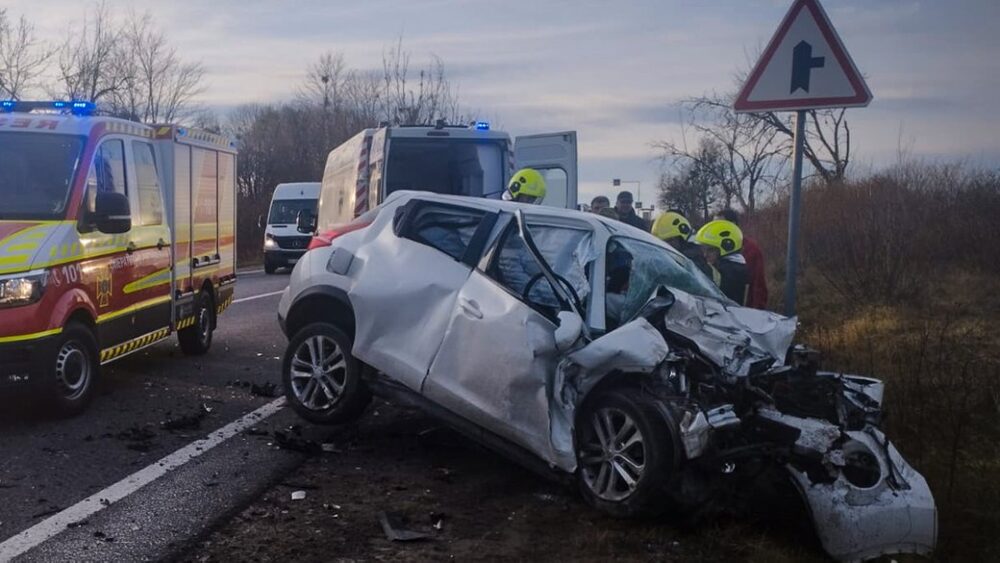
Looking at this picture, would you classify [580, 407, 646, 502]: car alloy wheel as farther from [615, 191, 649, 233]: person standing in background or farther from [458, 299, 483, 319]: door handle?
[615, 191, 649, 233]: person standing in background

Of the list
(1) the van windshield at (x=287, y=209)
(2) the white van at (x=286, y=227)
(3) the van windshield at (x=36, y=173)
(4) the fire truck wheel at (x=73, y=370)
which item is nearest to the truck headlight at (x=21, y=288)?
(4) the fire truck wheel at (x=73, y=370)

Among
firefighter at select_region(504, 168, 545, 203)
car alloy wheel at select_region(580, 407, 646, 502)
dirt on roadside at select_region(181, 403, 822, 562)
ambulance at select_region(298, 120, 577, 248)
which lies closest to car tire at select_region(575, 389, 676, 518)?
car alloy wheel at select_region(580, 407, 646, 502)

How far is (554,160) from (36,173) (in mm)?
7107

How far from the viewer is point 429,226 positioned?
681 cm

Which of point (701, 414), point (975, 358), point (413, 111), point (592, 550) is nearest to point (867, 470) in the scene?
point (701, 414)

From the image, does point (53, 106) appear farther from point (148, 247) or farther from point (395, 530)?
point (395, 530)

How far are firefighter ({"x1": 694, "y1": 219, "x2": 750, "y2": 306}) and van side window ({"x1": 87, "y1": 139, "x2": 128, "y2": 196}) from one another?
16.8ft

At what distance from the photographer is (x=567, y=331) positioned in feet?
18.2

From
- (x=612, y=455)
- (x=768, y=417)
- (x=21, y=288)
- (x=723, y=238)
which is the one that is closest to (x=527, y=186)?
(x=723, y=238)

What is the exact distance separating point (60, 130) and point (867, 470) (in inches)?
263

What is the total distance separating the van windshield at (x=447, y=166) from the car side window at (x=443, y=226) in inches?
189

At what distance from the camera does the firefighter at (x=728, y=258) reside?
8562mm

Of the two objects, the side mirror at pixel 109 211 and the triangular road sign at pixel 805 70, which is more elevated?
the triangular road sign at pixel 805 70

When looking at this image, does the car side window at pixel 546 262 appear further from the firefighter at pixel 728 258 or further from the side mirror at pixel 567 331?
the firefighter at pixel 728 258
